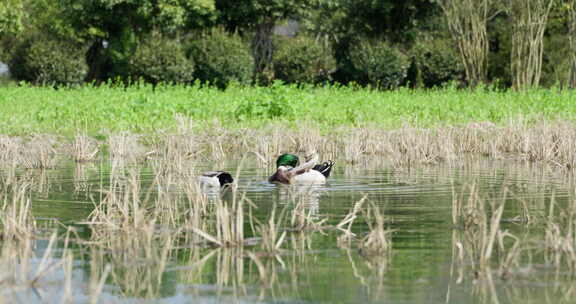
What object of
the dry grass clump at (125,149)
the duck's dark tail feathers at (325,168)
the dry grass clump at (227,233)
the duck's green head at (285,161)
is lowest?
the dry grass clump at (227,233)

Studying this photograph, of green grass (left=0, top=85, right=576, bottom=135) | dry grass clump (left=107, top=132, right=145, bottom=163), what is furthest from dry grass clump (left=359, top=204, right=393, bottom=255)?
green grass (left=0, top=85, right=576, bottom=135)

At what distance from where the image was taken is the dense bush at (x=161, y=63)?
3778 centimetres

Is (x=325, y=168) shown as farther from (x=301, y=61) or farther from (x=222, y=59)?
(x=301, y=61)

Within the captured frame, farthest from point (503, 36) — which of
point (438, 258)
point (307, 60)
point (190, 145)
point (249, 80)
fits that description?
point (438, 258)

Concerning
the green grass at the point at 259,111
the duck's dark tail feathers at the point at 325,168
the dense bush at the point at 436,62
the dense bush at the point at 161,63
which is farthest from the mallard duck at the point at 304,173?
the dense bush at the point at 436,62

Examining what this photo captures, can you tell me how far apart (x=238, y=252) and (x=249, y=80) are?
3105 centimetres

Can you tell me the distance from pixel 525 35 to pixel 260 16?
428 inches

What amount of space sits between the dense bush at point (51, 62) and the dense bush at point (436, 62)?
43.0 feet

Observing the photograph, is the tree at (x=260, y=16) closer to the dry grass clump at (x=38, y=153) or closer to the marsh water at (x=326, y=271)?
the dry grass clump at (x=38, y=153)

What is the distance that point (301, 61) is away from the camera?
4028 cm

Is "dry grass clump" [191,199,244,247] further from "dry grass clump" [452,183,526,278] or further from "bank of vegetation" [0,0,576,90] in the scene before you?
"bank of vegetation" [0,0,576,90]

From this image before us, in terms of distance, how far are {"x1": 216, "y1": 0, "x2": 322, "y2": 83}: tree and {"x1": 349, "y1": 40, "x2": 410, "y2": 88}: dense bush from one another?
2787mm

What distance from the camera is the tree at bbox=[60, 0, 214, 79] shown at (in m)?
38.3

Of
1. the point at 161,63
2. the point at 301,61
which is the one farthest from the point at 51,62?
the point at 301,61
